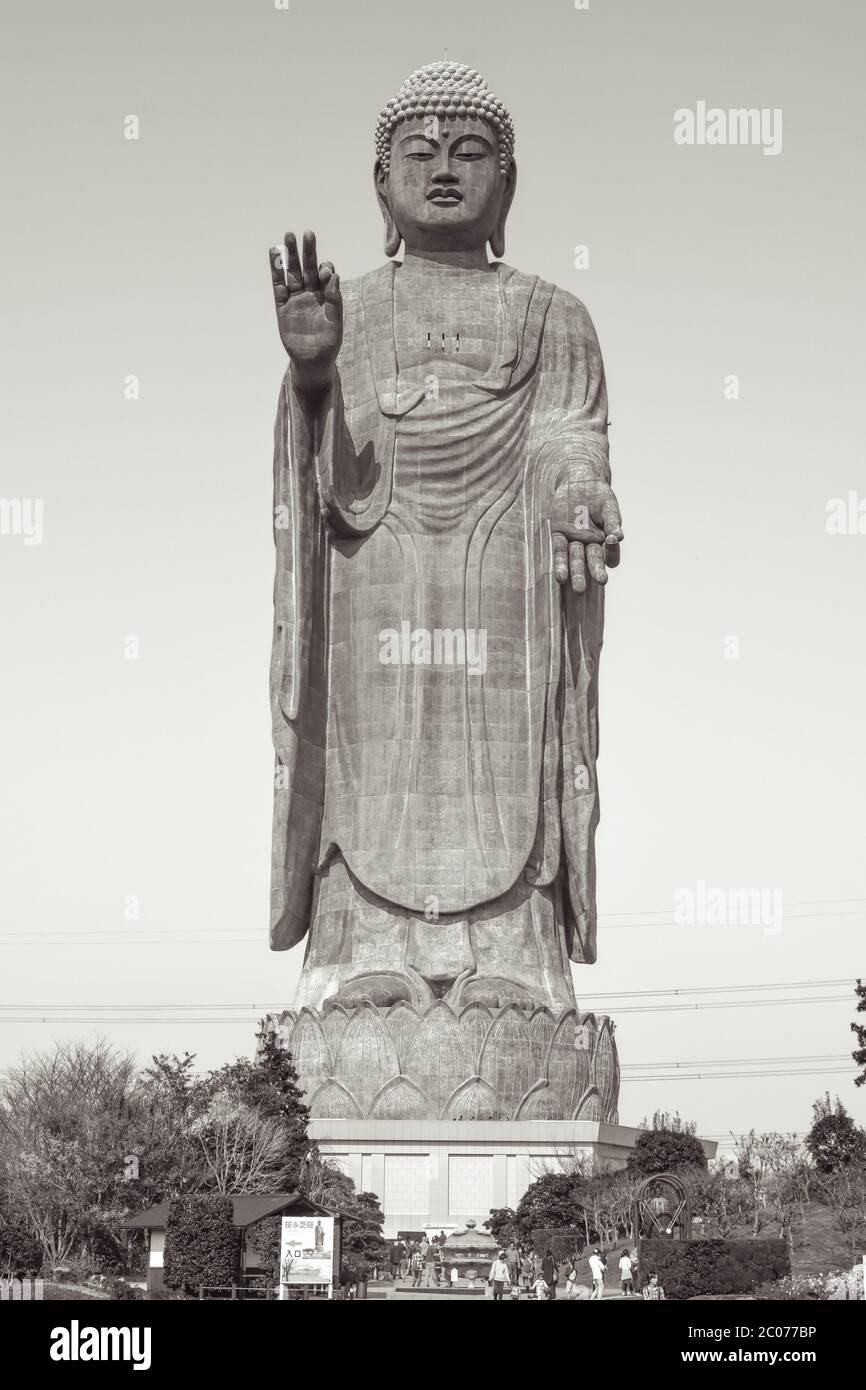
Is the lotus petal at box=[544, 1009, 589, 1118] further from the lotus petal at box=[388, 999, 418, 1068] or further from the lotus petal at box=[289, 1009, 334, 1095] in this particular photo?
the lotus petal at box=[289, 1009, 334, 1095]

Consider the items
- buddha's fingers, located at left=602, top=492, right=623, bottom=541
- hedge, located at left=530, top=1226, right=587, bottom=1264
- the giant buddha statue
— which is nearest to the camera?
hedge, located at left=530, top=1226, right=587, bottom=1264

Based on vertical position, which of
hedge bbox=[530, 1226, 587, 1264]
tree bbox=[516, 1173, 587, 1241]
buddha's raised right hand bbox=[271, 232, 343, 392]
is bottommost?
hedge bbox=[530, 1226, 587, 1264]

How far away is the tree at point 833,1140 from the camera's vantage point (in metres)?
40.0

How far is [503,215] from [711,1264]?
20386 millimetres

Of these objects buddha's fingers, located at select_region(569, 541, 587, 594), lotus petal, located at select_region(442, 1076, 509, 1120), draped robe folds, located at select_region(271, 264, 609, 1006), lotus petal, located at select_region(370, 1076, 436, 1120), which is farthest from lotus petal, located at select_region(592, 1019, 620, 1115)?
buddha's fingers, located at select_region(569, 541, 587, 594)

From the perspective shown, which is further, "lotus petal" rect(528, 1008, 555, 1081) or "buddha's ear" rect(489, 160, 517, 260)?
"buddha's ear" rect(489, 160, 517, 260)

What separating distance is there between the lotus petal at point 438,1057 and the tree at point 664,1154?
296 centimetres

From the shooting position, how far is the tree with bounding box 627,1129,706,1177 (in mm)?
31016

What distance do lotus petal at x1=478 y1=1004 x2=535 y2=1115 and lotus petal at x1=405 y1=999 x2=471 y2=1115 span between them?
384 mm

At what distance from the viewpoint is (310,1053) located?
34.2 m

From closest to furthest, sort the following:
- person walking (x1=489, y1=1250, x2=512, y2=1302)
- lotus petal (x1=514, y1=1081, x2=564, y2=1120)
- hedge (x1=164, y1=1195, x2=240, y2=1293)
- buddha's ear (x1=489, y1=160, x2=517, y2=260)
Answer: hedge (x1=164, y1=1195, x2=240, y2=1293)
person walking (x1=489, y1=1250, x2=512, y2=1302)
lotus petal (x1=514, y1=1081, x2=564, y2=1120)
buddha's ear (x1=489, y1=160, x2=517, y2=260)

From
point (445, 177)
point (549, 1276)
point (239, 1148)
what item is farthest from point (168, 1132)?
point (445, 177)

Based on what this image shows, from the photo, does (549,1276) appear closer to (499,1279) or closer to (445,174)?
(499,1279)

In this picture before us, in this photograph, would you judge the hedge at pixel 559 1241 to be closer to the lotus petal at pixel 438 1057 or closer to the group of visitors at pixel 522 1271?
the group of visitors at pixel 522 1271
